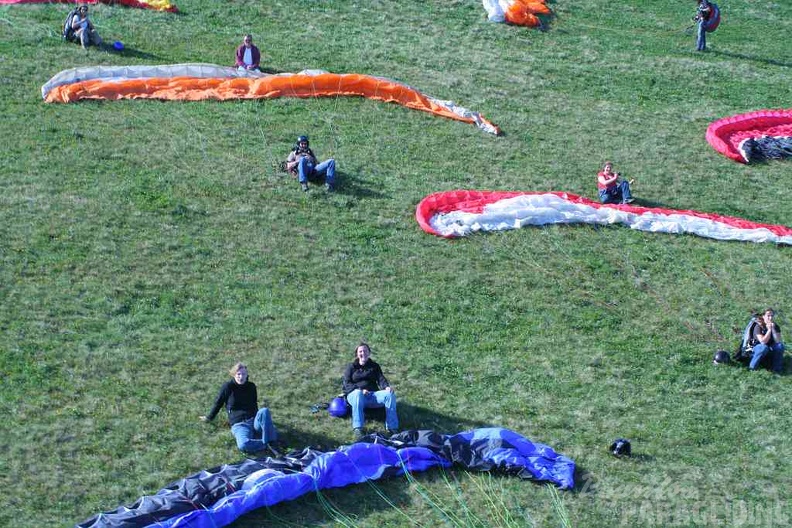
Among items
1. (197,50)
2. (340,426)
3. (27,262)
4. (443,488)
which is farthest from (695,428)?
(197,50)

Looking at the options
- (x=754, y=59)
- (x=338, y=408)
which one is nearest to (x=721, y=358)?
(x=338, y=408)

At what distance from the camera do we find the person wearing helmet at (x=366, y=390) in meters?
14.0

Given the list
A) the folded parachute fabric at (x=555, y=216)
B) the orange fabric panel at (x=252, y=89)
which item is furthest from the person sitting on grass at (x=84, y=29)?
the folded parachute fabric at (x=555, y=216)

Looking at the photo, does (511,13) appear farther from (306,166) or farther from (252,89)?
(306,166)

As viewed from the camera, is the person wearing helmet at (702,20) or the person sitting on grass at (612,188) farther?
the person wearing helmet at (702,20)

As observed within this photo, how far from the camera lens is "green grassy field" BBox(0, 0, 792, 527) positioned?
13.5 m

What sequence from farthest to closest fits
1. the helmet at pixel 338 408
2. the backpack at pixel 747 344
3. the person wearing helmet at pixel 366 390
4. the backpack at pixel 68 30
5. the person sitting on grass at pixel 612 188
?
the backpack at pixel 68 30, the person sitting on grass at pixel 612 188, the backpack at pixel 747 344, the helmet at pixel 338 408, the person wearing helmet at pixel 366 390

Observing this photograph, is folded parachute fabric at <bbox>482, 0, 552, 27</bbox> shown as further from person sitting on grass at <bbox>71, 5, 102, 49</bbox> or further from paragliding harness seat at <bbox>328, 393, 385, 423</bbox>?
paragliding harness seat at <bbox>328, 393, 385, 423</bbox>

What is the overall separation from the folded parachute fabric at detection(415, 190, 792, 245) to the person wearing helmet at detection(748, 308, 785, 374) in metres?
4.09

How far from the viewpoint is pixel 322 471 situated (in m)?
12.9

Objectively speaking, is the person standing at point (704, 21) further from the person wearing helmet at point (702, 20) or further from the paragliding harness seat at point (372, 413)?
the paragliding harness seat at point (372, 413)

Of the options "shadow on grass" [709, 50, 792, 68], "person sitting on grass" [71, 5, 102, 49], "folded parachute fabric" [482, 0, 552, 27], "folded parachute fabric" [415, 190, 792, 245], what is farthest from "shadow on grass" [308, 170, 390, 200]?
"shadow on grass" [709, 50, 792, 68]

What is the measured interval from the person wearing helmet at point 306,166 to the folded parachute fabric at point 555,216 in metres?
1.82

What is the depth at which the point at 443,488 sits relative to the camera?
43.4 feet
